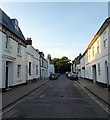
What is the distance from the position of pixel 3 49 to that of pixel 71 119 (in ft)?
43.2

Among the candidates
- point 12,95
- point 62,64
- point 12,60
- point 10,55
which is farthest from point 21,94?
point 62,64

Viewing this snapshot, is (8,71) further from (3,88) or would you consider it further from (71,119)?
(71,119)

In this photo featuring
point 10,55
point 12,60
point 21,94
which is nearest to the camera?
point 21,94

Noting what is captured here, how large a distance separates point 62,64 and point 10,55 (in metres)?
104

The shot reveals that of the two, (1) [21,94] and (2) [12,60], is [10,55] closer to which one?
(2) [12,60]

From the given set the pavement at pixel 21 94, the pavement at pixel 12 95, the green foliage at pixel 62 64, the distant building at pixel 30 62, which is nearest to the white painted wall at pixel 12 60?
the pavement at pixel 12 95

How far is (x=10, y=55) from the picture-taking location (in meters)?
22.7

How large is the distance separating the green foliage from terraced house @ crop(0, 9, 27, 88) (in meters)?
96.4

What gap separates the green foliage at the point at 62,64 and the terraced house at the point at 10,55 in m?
96.4

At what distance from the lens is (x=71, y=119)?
28.4ft

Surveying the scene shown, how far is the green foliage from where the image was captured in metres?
126

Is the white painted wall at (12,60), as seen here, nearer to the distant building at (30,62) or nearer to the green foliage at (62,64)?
the distant building at (30,62)

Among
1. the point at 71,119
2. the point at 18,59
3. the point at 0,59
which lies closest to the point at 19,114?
the point at 71,119

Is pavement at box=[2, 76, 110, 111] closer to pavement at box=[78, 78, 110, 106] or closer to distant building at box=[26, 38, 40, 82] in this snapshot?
pavement at box=[78, 78, 110, 106]
